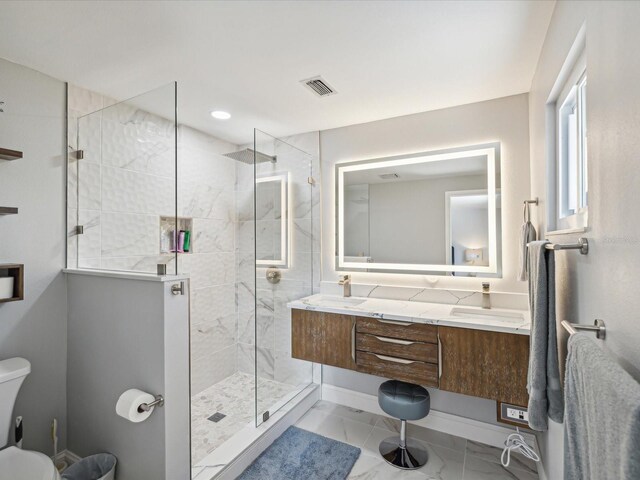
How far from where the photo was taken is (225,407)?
2697 millimetres

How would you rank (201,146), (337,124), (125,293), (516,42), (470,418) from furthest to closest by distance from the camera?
(201,146), (337,124), (470,418), (125,293), (516,42)

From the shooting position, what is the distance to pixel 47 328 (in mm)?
1964

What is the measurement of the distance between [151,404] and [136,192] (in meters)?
1.12

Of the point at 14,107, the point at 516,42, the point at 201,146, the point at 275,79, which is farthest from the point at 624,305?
the point at 201,146

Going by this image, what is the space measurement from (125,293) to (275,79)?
4.97 feet

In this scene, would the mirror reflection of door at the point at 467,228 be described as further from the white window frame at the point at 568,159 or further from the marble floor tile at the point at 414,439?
the marble floor tile at the point at 414,439

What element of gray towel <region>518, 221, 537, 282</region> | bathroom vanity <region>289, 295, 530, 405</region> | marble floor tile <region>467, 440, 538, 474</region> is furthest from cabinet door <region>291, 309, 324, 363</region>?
gray towel <region>518, 221, 537, 282</region>

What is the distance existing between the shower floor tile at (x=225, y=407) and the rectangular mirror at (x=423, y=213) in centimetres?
114

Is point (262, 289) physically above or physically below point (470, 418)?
above

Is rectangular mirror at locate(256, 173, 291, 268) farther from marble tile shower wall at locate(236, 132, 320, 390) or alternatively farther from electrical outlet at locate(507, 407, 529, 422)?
electrical outlet at locate(507, 407, 529, 422)

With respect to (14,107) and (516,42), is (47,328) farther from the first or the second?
(516,42)

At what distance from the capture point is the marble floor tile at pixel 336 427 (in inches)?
90.9

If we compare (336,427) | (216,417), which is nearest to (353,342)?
(336,427)

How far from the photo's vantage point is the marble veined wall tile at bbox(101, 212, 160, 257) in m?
1.81
